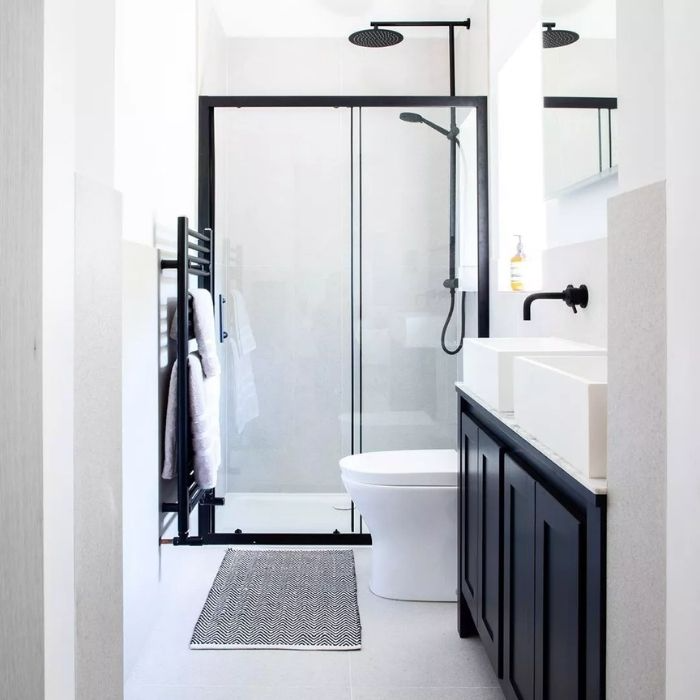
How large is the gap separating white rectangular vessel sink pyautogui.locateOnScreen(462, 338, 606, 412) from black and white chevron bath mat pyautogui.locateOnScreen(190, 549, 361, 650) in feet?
3.20

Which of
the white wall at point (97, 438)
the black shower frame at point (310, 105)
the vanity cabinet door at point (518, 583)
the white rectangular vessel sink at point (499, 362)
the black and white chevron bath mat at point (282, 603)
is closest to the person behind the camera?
the white wall at point (97, 438)

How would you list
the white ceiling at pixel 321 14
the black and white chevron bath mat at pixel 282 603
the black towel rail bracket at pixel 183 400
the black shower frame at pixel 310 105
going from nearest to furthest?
1. the black and white chevron bath mat at pixel 282 603
2. the black towel rail bracket at pixel 183 400
3. the black shower frame at pixel 310 105
4. the white ceiling at pixel 321 14

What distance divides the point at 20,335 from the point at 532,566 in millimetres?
1080

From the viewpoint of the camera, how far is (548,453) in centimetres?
132

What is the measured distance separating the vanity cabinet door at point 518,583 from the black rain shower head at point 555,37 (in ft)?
4.51

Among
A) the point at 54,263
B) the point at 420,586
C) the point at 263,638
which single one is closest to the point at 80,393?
the point at 54,263

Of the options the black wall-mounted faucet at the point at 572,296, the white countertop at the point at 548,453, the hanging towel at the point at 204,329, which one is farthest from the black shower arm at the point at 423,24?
the white countertop at the point at 548,453

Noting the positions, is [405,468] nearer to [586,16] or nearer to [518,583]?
[518,583]

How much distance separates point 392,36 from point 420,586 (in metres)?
2.71

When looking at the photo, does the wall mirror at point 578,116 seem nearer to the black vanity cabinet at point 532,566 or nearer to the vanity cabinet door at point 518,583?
the black vanity cabinet at point 532,566

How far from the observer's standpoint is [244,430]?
3373 millimetres

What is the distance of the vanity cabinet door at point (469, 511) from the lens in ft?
6.87

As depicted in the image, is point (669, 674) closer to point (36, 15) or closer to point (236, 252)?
point (36, 15)

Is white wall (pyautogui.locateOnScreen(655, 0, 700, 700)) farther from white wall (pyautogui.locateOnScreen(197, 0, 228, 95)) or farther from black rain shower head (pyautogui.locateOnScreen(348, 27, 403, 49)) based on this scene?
black rain shower head (pyautogui.locateOnScreen(348, 27, 403, 49))
